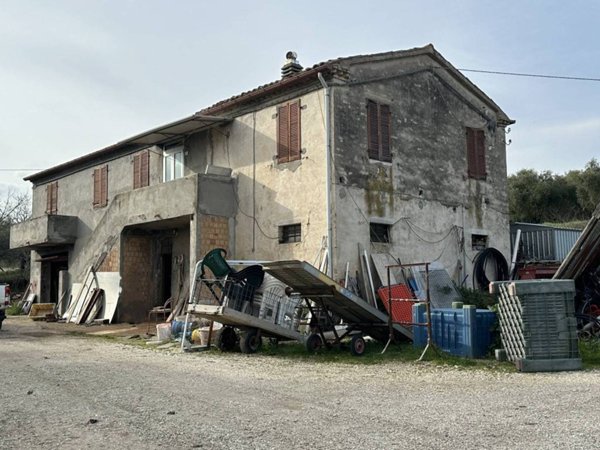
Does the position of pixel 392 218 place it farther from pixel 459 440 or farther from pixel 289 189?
pixel 459 440

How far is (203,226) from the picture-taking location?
56.2ft

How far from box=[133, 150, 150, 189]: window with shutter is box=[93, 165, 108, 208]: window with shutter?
7.36 feet

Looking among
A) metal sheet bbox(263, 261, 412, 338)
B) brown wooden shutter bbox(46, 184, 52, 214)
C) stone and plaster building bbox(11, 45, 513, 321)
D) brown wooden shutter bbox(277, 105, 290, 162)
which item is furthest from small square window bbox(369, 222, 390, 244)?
brown wooden shutter bbox(46, 184, 52, 214)

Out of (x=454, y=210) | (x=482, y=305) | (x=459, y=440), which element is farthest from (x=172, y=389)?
(x=454, y=210)

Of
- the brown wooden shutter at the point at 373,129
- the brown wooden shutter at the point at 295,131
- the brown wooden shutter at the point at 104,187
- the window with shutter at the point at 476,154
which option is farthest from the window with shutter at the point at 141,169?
the window with shutter at the point at 476,154

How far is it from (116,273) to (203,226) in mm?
4701

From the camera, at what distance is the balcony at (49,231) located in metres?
24.5

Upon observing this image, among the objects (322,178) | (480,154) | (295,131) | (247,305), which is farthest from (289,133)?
(480,154)

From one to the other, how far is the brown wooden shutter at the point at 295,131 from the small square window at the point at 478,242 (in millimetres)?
6633

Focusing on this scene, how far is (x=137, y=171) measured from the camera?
875 inches

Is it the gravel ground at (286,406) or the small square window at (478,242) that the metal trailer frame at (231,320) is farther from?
the small square window at (478,242)

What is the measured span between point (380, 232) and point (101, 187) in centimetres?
1266

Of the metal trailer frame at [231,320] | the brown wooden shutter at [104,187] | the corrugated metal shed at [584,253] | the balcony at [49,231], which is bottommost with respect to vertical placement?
the metal trailer frame at [231,320]

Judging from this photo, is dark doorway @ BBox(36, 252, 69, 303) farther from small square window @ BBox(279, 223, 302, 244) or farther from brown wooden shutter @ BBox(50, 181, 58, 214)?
small square window @ BBox(279, 223, 302, 244)
